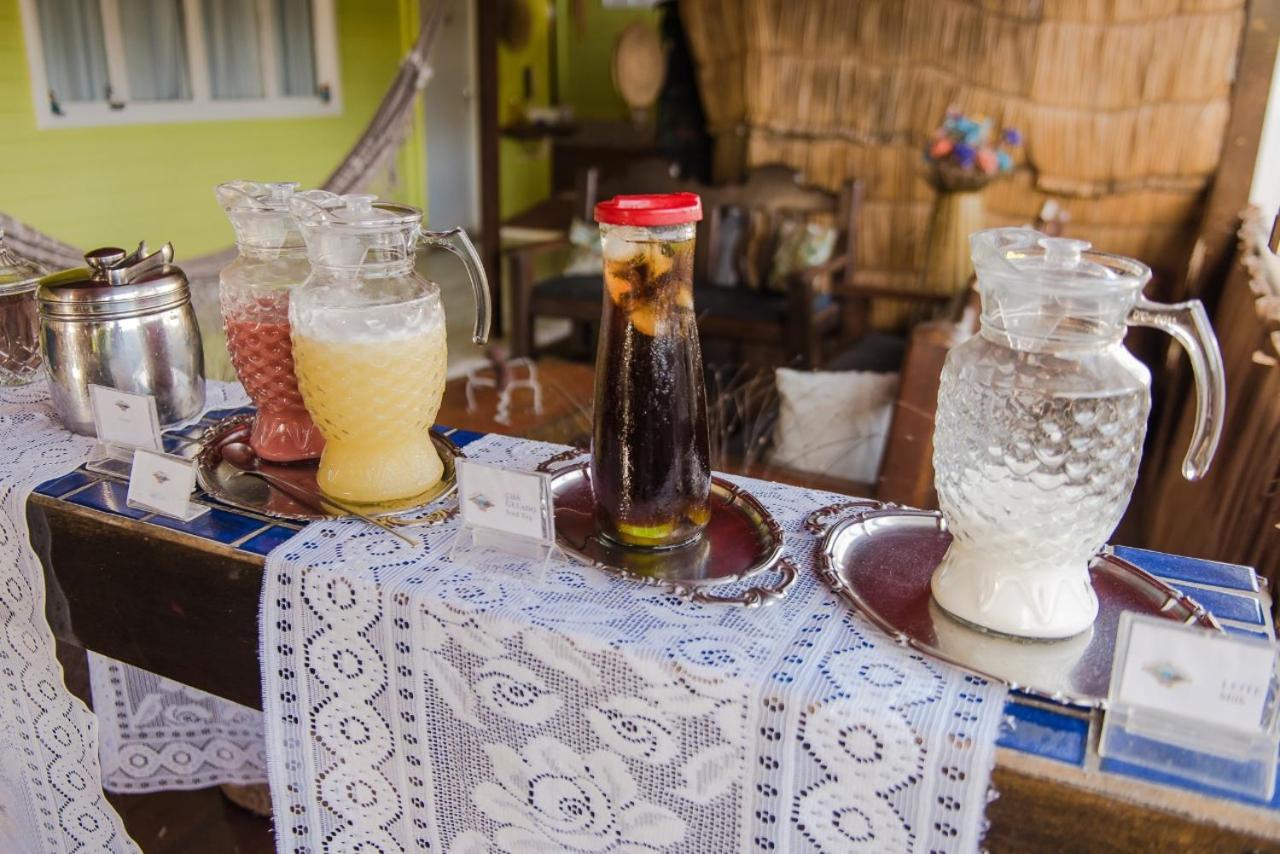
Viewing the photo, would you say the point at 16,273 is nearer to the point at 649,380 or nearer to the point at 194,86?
the point at 649,380

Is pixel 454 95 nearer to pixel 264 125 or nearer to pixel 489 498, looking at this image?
pixel 264 125

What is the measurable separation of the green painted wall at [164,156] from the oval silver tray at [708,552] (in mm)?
3365

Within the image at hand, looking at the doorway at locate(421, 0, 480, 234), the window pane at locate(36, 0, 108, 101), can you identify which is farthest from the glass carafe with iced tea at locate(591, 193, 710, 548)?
the doorway at locate(421, 0, 480, 234)

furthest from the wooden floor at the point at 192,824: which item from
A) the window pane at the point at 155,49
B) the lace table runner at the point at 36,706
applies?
the window pane at the point at 155,49

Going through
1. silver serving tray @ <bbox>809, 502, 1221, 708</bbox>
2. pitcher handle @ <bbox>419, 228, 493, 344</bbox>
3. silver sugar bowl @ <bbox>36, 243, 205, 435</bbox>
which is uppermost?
pitcher handle @ <bbox>419, 228, 493, 344</bbox>

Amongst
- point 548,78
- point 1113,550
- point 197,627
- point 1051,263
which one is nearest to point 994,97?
point 1113,550

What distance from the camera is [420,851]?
0.83m

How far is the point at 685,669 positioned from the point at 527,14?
A: 21.4 ft

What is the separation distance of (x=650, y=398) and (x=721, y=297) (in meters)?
2.96

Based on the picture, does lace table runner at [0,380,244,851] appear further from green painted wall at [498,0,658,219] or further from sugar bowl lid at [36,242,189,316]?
green painted wall at [498,0,658,219]

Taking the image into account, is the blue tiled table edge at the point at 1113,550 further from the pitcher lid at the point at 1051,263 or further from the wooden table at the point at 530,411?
the wooden table at the point at 530,411

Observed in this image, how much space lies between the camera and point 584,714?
0.73 meters

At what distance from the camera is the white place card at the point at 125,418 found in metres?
0.96

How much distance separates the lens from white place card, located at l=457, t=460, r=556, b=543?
78cm
